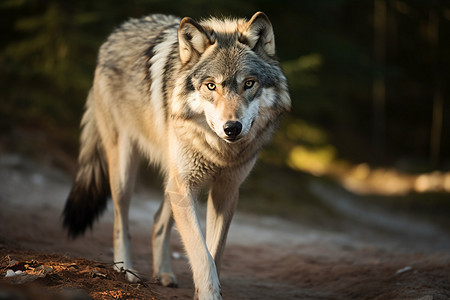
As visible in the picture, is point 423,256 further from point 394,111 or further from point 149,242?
point 394,111

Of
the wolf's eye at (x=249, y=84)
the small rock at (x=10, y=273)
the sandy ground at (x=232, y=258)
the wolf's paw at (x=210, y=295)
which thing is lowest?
the sandy ground at (x=232, y=258)

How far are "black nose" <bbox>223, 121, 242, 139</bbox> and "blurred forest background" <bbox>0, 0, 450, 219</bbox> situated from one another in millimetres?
1951

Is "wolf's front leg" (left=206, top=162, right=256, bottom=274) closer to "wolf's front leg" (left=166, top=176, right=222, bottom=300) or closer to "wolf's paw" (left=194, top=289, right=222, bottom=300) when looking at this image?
"wolf's front leg" (left=166, top=176, right=222, bottom=300)

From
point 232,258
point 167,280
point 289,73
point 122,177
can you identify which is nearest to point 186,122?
point 122,177

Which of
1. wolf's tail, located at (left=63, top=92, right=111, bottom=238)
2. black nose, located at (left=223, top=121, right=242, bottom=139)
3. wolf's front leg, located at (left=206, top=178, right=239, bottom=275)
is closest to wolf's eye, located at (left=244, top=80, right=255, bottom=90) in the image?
black nose, located at (left=223, top=121, right=242, bottom=139)

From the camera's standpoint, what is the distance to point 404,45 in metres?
26.3

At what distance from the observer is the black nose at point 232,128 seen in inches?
124

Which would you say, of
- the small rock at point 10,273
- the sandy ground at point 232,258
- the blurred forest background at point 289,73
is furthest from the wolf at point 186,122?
the blurred forest background at point 289,73

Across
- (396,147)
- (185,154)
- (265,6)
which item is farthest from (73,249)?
(396,147)

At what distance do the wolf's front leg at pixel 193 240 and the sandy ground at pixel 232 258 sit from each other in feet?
1.17

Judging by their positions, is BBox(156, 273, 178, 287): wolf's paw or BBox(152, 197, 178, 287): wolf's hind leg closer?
BBox(156, 273, 178, 287): wolf's paw

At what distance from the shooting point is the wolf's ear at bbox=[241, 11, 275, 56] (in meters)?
3.64

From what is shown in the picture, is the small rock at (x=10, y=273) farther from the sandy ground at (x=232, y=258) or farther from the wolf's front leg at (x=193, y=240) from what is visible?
the wolf's front leg at (x=193, y=240)

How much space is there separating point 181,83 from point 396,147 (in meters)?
24.4
